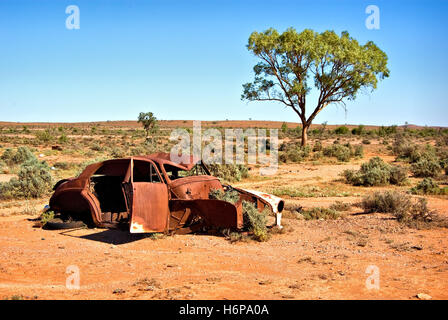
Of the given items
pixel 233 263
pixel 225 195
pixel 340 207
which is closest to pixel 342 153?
pixel 340 207

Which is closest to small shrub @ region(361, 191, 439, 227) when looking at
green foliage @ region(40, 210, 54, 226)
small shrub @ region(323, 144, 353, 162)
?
green foliage @ region(40, 210, 54, 226)

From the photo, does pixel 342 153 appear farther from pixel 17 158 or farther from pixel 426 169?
pixel 17 158

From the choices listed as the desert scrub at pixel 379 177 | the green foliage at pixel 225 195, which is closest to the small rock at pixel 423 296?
the green foliage at pixel 225 195

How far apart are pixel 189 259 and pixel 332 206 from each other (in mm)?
5870

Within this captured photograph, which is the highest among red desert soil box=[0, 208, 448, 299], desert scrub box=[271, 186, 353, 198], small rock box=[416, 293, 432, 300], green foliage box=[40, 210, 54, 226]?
green foliage box=[40, 210, 54, 226]

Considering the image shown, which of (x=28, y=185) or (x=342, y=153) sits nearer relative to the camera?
(x=28, y=185)

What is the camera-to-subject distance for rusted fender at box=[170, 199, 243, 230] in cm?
746

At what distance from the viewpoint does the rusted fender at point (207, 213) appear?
7.46 metres

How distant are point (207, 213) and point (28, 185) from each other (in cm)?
859

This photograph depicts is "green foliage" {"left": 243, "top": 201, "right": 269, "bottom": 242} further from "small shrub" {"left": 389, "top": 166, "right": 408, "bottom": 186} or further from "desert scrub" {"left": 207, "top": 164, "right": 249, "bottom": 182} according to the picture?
"small shrub" {"left": 389, "top": 166, "right": 408, "bottom": 186}

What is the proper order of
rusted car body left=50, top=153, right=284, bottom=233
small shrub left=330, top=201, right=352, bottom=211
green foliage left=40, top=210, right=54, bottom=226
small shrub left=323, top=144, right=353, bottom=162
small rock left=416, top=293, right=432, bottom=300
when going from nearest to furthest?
small rock left=416, top=293, right=432, bottom=300, rusted car body left=50, top=153, right=284, bottom=233, green foliage left=40, top=210, right=54, bottom=226, small shrub left=330, top=201, right=352, bottom=211, small shrub left=323, top=144, right=353, bottom=162

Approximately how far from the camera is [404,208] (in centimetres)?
960

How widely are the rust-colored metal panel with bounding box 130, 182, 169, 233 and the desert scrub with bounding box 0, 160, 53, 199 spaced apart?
792cm

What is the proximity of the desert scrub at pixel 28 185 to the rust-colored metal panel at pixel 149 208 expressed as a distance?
7.92m
